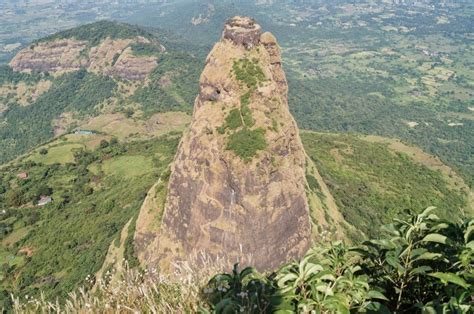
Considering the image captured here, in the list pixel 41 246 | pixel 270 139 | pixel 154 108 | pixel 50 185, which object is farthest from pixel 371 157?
pixel 154 108

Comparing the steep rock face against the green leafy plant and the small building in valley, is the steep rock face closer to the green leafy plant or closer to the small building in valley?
the green leafy plant

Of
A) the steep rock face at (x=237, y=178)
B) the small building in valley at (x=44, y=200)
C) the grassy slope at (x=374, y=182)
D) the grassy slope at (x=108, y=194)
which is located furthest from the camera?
the small building in valley at (x=44, y=200)

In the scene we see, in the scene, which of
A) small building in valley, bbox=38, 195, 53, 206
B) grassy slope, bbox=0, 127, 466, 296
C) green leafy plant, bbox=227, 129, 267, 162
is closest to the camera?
green leafy plant, bbox=227, 129, 267, 162

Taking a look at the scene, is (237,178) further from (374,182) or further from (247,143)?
(374,182)

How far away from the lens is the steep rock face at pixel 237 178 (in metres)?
52.1

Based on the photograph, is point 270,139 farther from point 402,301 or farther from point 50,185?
point 50,185

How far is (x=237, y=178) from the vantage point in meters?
51.8

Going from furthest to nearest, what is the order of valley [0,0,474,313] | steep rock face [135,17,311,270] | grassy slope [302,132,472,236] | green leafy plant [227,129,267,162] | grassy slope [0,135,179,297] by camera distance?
1. grassy slope [302,132,472,236]
2. grassy slope [0,135,179,297]
3. steep rock face [135,17,311,270]
4. green leafy plant [227,129,267,162]
5. valley [0,0,474,313]

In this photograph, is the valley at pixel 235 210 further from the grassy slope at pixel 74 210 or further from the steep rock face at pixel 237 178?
the grassy slope at pixel 74 210

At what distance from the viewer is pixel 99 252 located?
7862cm

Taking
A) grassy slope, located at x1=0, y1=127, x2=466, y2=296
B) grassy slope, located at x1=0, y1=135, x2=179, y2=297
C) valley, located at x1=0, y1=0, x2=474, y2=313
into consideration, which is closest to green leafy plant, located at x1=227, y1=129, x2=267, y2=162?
valley, located at x1=0, y1=0, x2=474, y2=313

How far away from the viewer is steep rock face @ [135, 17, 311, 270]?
52.1 meters

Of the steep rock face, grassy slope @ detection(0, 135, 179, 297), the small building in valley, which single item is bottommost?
the small building in valley

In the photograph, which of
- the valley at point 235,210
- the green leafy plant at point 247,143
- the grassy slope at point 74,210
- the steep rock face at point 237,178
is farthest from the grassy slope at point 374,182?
the grassy slope at point 74,210
